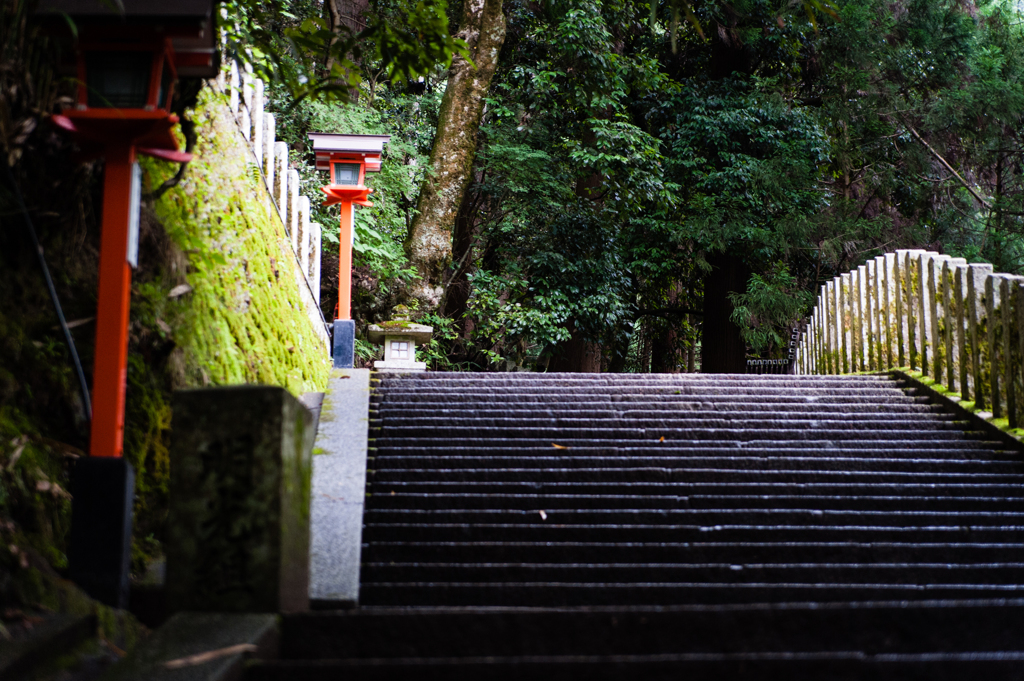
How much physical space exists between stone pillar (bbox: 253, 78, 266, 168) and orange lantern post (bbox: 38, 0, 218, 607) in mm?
3731

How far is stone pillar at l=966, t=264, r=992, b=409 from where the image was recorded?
6387mm

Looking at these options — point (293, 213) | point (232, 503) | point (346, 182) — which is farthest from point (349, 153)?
point (232, 503)

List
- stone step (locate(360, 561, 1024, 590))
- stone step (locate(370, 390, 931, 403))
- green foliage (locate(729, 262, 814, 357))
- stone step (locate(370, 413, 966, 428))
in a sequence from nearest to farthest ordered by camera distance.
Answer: stone step (locate(360, 561, 1024, 590)), stone step (locate(370, 413, 966, 428)), stone step (locate(370, 390, 931, 403)), green foliage (locate(729, 262, 814, 357))

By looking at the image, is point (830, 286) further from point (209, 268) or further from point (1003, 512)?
point (209, 268)

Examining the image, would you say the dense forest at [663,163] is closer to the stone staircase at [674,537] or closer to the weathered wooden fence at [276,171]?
the weathered wooden fence at [276,171]

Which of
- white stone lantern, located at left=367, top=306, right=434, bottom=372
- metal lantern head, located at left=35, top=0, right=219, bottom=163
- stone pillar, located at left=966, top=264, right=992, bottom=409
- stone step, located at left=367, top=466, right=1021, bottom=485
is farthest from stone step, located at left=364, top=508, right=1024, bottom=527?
white stone lantern, located at left=367, top=306, right=434, bottom=372

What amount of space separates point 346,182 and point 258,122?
58.7 inches

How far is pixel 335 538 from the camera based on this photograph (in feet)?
12.3

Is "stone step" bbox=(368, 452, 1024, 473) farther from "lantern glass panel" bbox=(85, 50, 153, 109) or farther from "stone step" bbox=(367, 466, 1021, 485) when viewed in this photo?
"lantern glass panel" bbox=(85, 50, 153, 109)

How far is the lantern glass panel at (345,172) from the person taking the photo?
28.2 ft

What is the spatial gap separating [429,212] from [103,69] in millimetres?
8608

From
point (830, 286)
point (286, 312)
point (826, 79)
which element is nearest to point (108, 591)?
point (286, 312)

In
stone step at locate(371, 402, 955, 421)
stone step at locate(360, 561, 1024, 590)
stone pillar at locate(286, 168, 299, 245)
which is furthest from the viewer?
stone pillar at locate(286, 168, 299, 245)

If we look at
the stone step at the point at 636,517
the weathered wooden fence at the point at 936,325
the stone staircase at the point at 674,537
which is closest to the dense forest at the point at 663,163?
the weathered wooden fence at the point at 936,325
